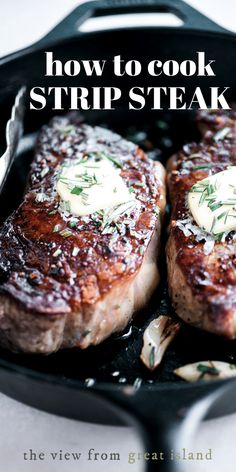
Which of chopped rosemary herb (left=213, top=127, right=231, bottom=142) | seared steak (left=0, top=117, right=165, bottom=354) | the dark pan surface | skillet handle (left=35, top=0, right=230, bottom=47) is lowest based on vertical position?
the dark pan surface

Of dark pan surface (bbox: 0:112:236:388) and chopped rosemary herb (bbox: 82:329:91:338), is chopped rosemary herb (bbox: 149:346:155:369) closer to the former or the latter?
dark pan surface (bbox: 0:112:236:388)

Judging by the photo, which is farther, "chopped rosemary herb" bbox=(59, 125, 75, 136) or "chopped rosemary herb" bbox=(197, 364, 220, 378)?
"chopped rosemary herb" bbox=(59, 125, 75, 136)

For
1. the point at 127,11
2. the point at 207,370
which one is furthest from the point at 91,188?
the point at 127,11

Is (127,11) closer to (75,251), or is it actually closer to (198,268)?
(75,251)

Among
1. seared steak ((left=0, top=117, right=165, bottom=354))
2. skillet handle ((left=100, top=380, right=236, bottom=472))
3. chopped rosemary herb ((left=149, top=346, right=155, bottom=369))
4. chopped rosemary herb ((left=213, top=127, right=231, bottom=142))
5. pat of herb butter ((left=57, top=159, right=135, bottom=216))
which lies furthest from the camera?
chopped rosemary herb ((left=213, top=127, right=231, bottom=142))

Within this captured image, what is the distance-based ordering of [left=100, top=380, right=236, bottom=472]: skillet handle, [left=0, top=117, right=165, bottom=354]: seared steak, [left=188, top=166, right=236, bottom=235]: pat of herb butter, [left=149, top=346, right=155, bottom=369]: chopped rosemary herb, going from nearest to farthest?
[left=100, top=380, right=236, bottom=472]: skillet handle
[left=0, top=117, right=165, bottom=354]: seared steak
[left=149, top=346, right=155, bottom=369]: chopped rosemary herb
[left=188, top=166, right=236, bottom=235]: pat of herb butter

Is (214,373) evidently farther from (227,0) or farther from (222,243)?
(227,0)

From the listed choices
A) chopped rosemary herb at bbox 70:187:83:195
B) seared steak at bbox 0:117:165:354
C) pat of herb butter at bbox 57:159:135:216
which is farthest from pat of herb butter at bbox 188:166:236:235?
chopped rosemary herb at bbox 70:187:83:195
